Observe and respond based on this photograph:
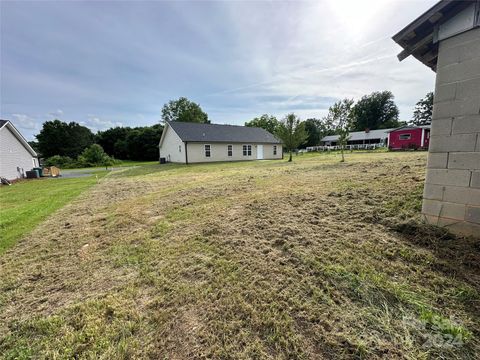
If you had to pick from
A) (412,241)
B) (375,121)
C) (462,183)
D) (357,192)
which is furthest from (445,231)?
(375,121)

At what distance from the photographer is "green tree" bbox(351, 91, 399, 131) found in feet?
184

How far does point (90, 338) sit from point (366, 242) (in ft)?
11.3

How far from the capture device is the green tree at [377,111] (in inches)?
2203

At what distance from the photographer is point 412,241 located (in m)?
2.98

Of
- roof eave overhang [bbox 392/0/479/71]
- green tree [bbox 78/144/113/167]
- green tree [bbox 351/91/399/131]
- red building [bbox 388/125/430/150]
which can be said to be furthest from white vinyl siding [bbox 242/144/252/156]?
green tree [bbox 351/91/399/131]

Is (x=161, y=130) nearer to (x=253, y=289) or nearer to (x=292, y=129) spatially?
(x=292, y=129)

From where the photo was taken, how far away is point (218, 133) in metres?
23.3

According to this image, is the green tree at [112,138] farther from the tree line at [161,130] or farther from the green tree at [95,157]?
the green tree at [95,157]

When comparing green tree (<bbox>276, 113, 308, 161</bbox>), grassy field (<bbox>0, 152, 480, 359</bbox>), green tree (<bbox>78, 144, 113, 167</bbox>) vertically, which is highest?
green tree (<bbox>276, 113, 308, 161</bbox>)

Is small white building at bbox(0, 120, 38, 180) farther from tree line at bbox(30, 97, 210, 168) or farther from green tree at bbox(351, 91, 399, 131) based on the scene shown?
green tree at bbox(351, 91, 399, 131)

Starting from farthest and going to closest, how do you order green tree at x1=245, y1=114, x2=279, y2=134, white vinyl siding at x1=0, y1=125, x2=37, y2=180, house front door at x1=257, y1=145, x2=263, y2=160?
green tree at x1=245, y1=114, x2=279, y2=134 → house front door at x1=257, y1=145, x2=263, y2=160 → white vinyl siding at x1=0, y1=125, x2=37, y2=180

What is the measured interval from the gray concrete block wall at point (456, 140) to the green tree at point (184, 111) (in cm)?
4287

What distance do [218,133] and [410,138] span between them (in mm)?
23800

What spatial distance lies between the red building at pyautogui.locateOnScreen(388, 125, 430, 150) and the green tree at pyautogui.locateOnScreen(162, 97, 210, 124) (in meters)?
33.8
